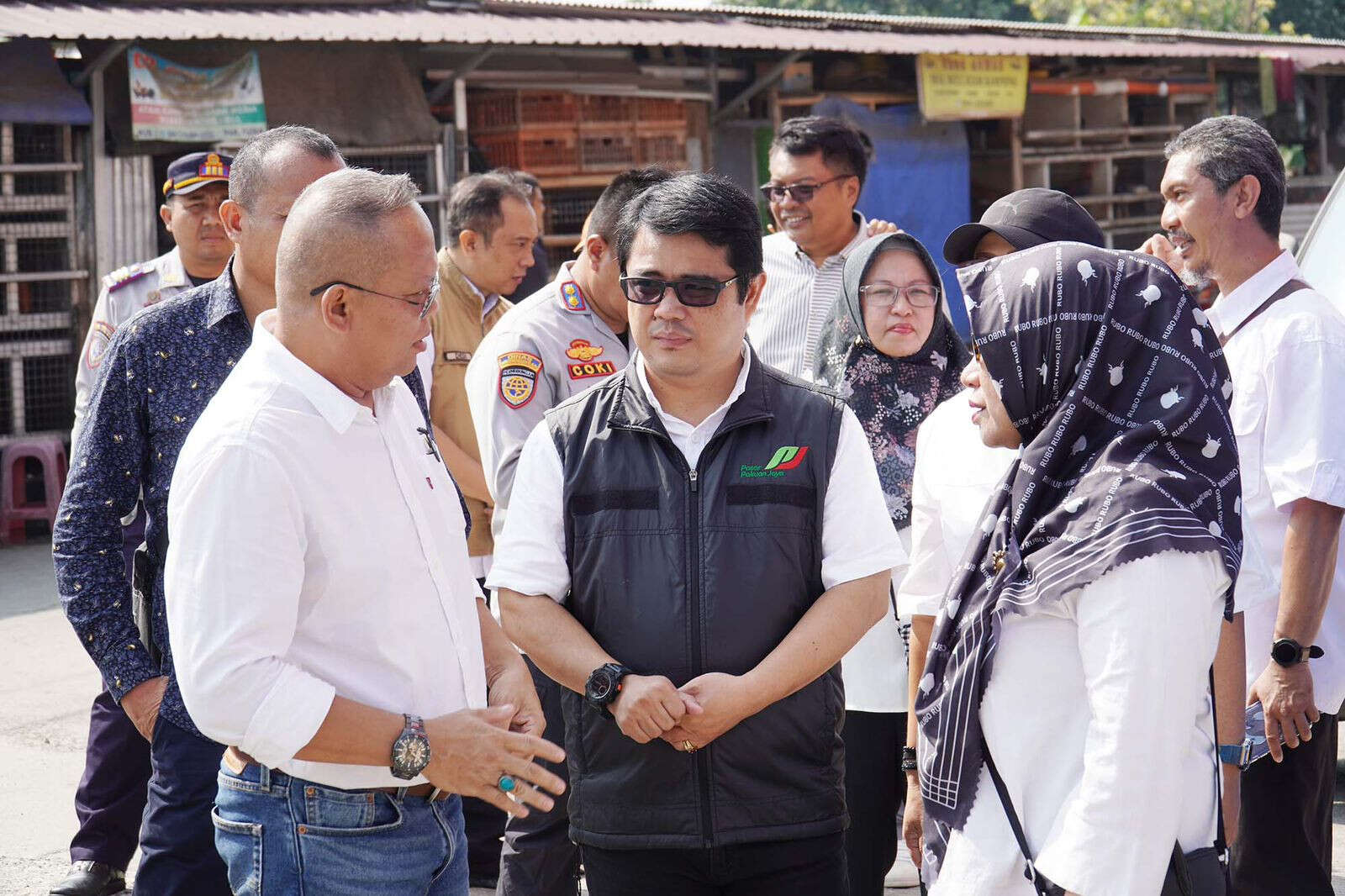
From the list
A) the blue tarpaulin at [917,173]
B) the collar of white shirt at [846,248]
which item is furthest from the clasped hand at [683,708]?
the blue tarpaulin at [917,173]

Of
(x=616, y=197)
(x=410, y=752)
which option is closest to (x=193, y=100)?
(x=616, y=197)

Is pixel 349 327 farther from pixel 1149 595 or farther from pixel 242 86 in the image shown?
pixel 242 86

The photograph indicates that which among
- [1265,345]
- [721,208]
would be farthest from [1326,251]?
[721,208]

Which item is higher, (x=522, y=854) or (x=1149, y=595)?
(x=1149, y=595)

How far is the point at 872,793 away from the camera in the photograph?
11.9 ft

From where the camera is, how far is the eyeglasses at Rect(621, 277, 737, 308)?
2.82 metres

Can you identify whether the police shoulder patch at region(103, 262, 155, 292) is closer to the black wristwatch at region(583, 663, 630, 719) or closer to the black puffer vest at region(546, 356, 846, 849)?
the black puffer vest at region(546, 356, 846, 849)

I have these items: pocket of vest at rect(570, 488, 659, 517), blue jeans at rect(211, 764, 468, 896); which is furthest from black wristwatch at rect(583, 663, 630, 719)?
blue jeans at rect(211, 764, 468, 896)

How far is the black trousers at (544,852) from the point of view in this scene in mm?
3627

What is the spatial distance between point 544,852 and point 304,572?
1.60 meters

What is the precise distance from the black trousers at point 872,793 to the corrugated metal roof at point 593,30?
683 centimetres

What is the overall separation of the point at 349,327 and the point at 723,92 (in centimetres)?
1105

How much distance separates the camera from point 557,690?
3.67 m

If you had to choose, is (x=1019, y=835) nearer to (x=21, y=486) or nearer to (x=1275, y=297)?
(x=1275, y=297)
